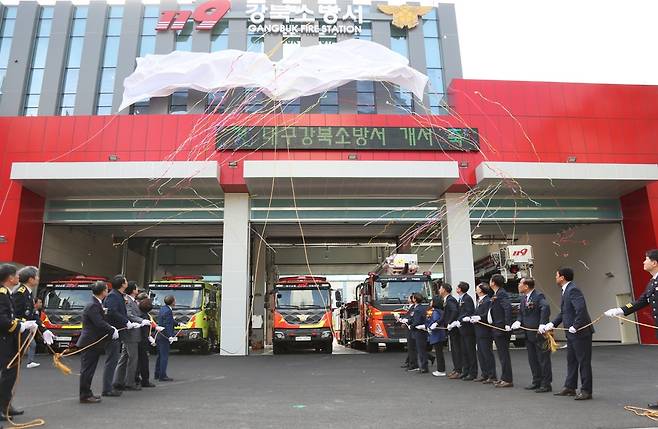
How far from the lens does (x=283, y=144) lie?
17.5 m

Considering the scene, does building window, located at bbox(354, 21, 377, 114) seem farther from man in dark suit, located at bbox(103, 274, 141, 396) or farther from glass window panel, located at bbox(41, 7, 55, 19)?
glass window panel, located at bbox(41, 7, 55, 19)

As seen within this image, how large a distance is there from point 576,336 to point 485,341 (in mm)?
2154

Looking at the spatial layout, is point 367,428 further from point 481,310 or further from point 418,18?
point 418,18

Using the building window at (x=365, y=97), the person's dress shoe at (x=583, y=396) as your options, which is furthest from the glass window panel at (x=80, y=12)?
the person's dress shoe at (x=583, y=396)

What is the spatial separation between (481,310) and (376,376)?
2.73m

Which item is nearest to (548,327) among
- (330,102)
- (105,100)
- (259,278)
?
(330,102)

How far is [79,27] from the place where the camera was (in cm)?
2734

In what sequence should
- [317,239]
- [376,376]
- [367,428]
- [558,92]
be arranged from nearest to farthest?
[367,428]
[376,376]
[558,92]
[317,239]

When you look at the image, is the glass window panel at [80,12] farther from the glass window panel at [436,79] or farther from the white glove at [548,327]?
the white glove at [548,327]

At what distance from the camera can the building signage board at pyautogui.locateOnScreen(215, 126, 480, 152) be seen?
1739cm

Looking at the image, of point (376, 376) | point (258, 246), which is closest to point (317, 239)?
point (258, 246)

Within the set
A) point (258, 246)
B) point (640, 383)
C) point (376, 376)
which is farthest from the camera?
point (258, 246)

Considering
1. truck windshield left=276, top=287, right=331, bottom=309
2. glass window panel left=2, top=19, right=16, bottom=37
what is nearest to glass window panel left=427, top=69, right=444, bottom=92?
truck windshield left=276, top=287, right=331, bottom=309

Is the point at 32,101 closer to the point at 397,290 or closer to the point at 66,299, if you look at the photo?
the point at 66,299
